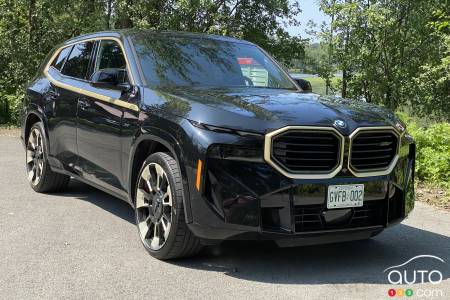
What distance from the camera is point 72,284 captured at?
13.8 ft

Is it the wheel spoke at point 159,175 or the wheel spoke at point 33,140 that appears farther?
A: the wheel spoke at point 33,140

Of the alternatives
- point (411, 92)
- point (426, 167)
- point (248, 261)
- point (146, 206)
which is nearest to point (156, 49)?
point (146, 206)

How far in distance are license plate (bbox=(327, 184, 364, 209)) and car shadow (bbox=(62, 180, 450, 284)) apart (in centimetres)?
55

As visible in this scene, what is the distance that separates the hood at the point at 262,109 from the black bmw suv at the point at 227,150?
0.04 feet

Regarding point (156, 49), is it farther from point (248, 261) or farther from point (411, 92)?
point (411, 92)

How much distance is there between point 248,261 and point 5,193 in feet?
12.6

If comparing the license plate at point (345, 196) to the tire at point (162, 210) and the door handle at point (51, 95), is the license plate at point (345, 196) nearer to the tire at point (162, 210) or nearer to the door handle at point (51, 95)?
the tire at point (162, 210)

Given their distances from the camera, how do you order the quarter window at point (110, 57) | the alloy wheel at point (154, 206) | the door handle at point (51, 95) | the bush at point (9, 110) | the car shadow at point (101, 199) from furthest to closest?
the bush at point (9, 110), the door handle at point (51, 95), the car shadow at point (101, 199), the quarter window at point (110, 57), the alloy wheel at point (154, 206)

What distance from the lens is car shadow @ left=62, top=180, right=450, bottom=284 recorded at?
4.46 m

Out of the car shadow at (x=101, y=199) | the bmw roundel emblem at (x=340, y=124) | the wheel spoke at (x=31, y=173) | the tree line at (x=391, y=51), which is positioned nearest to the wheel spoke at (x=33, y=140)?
the wheel spoke at (x=31, y=173)

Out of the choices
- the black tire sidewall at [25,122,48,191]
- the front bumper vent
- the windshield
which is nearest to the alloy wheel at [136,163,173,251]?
the windshield

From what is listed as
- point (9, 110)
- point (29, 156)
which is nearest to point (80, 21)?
point (9, 110)

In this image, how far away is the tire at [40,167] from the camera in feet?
23.4

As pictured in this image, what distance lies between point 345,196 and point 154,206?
1539 mm
